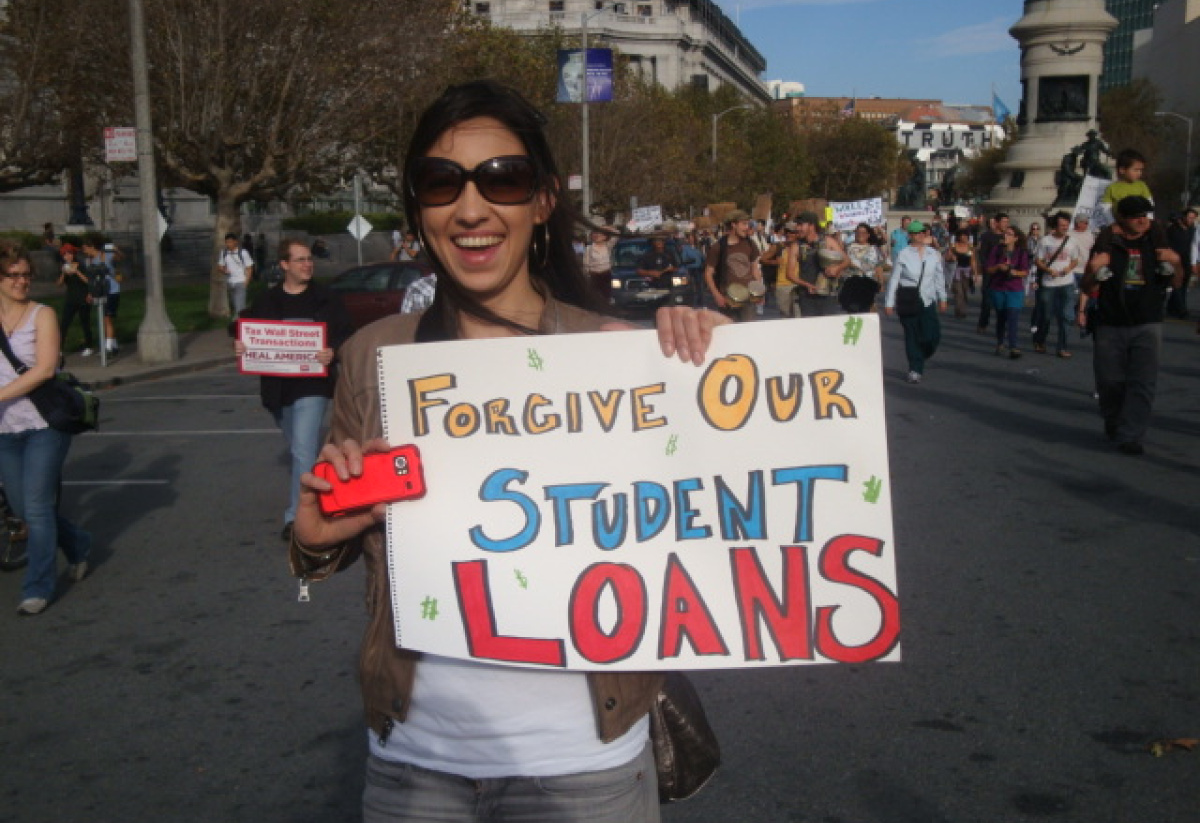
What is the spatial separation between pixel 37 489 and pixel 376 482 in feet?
16.2

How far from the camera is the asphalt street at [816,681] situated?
4.13 metres

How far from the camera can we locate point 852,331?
223cm

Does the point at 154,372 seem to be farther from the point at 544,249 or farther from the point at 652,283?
the point at 544,249

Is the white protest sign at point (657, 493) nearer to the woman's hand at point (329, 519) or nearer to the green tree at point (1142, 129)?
the woman's hand at point (329, 519)

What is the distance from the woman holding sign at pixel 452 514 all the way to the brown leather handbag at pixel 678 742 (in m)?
0.09

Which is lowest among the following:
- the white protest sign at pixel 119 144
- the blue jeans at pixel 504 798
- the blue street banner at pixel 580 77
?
the blue jeans at pixel 504 798

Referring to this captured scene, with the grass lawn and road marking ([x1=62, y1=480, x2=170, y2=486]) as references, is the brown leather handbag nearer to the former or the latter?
road marking ([x1=62, y1=480, x2=170, y2=486])

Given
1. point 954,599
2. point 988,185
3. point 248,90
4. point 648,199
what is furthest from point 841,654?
point 988,185

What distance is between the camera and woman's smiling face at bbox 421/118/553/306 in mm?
2311

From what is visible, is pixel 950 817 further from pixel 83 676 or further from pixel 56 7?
pixel 56 7

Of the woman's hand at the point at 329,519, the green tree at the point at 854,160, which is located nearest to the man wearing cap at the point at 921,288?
the woman's hand at the point at 329,519

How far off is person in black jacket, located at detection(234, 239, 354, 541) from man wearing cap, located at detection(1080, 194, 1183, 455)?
6021 mm

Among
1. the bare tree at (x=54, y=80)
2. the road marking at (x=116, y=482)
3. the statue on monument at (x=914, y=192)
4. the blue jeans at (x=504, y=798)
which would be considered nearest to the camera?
the blue jeans at (x=504, y=798)

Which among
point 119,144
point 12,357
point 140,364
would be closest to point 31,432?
point 12,357
